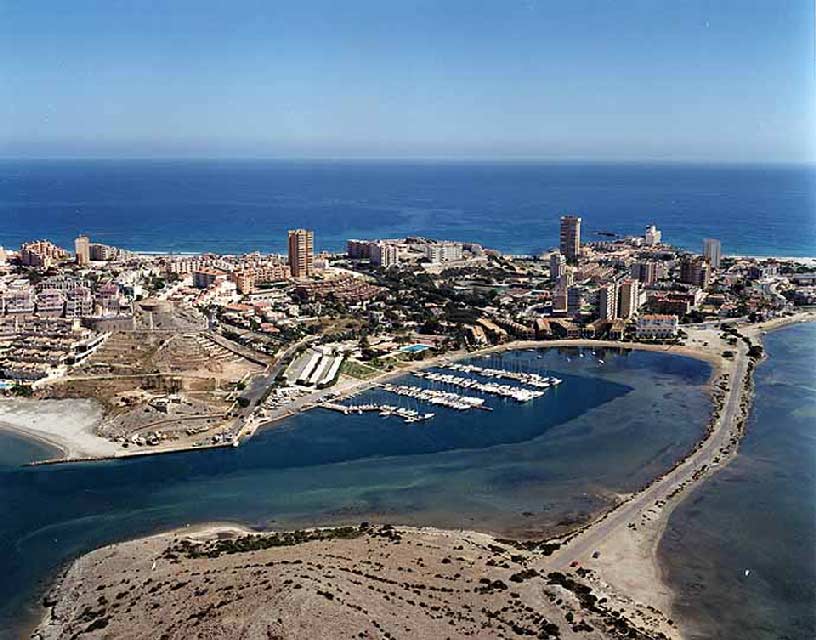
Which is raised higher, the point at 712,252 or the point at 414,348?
the point at 712,252

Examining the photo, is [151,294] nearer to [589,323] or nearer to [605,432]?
[589,323]

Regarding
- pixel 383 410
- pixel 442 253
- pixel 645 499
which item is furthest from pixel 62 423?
pixel 442 253

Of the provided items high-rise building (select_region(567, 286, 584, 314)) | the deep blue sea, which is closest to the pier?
high-rise building (select_region(567, 286, 584, 314))

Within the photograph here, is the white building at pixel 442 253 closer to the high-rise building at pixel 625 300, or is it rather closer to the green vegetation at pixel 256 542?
the high-rise building at pixel 625 300

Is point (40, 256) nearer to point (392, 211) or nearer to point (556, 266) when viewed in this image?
→ point (556, 266)

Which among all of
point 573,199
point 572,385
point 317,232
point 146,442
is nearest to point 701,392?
point 572,385

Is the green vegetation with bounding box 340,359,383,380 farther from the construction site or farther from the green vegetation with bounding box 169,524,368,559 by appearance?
the green vegetation with bounding box 169,524,368,559
